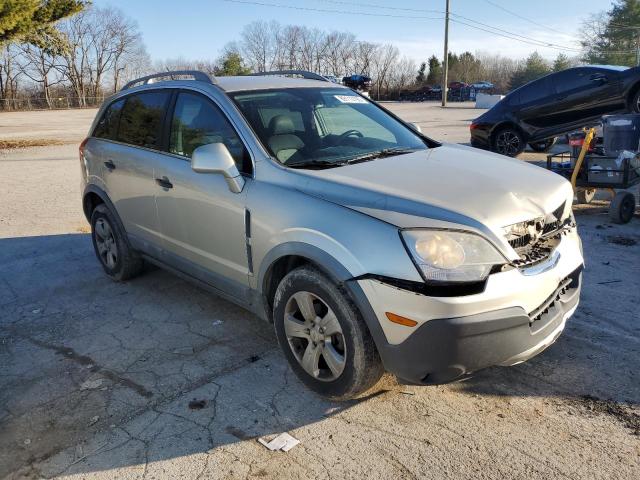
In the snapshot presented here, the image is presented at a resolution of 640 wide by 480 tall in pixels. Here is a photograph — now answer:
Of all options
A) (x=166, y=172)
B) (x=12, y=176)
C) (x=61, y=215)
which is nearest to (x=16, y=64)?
(x=12, y=176)

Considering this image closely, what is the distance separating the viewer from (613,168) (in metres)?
6.78

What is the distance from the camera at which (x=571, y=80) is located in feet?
37.2

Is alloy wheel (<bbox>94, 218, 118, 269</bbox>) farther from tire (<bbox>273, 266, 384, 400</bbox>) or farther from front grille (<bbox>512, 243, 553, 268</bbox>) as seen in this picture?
front grille (<bbox>512, 243, 553, 268</bbox>)

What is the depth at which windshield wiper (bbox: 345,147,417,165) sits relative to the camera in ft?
11.4

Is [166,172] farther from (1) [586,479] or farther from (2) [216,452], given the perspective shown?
(1) [586,479]

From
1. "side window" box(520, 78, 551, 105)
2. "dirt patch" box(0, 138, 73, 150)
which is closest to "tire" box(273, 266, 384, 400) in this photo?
"side window" box(520, 78, 551, 105)

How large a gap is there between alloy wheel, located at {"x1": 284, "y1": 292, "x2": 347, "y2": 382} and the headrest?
3.81ft

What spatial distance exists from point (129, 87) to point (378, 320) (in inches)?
141

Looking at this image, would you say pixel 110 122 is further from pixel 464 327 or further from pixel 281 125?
pixel 464 327

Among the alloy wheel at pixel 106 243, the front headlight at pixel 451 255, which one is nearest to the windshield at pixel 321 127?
the front headlight at pixel 451 255

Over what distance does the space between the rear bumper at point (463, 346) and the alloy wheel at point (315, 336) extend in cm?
35

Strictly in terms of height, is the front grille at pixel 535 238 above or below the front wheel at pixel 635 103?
below

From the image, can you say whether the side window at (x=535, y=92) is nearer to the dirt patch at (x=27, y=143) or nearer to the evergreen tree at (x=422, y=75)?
the dirt patch at (x=27, y=143)

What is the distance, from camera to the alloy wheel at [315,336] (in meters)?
2.92
